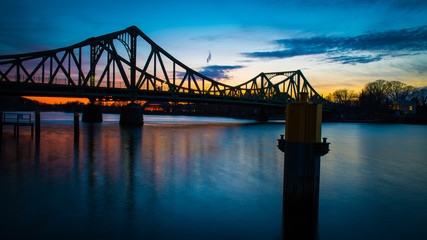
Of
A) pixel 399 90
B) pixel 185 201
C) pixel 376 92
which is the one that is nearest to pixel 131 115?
pixel 185 201

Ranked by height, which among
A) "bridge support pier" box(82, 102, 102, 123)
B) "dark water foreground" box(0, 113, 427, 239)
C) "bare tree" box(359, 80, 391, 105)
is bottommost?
"dark water foreground" box(0, 113, 427, 239)

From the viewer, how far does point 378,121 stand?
85.9 m

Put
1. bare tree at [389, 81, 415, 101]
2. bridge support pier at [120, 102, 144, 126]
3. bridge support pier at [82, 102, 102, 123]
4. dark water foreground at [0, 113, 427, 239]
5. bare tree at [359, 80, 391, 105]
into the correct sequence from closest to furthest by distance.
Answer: dark water foreground at [0, 113, 427, 239]
bridge support pier at [120, 102, 144, 126]
bridge support pier at [82, 102, 102, 123]
bare tree at [359, 80, 391, 105]
bare tree at [389, 81, 415, 101]

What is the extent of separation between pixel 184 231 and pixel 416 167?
14453mm

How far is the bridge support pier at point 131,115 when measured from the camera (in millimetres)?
47875

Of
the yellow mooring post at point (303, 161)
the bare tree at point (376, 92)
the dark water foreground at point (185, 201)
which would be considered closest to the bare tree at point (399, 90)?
the bare tree at point (376, 92)

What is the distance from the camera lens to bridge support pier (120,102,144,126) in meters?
47.9

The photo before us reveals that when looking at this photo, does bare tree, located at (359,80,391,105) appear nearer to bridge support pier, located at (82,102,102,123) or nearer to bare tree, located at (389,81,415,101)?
bare tree, located at (389,81,415,101)

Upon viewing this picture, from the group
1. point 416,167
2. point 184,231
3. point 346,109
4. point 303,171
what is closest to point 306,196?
point 303,171

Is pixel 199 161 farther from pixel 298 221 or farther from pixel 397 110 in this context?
pixel 397 110

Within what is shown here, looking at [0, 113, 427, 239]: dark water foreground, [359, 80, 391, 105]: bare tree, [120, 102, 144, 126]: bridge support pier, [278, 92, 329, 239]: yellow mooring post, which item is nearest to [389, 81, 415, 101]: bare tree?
[359, 80, 391, 105]: bare tree

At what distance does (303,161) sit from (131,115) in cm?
4494

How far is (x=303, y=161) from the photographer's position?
585 cm

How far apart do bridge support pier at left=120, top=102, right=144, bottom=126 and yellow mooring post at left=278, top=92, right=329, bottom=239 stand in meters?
44.2
